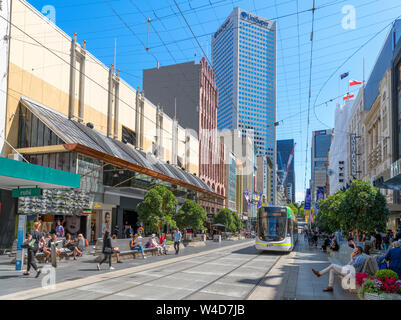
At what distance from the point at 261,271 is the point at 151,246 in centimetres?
929

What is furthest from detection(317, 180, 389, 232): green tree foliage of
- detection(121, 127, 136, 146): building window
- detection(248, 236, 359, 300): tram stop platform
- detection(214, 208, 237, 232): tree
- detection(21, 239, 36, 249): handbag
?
detection(214, 208, 237, 232): tree

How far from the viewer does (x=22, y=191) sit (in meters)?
16.6

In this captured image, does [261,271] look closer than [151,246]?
Yes

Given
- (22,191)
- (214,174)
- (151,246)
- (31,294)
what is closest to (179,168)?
(214,174)

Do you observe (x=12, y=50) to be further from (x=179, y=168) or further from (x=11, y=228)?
(x=179, y=168)

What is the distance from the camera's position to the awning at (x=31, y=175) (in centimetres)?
1426

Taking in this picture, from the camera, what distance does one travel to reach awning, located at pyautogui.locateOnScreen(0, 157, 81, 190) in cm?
1426

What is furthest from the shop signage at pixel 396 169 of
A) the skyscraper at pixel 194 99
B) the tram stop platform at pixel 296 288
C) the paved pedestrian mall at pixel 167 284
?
the skyscraper at pixel 194 99

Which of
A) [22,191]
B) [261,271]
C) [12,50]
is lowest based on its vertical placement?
[261,271]

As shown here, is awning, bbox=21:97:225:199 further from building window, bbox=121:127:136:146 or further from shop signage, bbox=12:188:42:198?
shop signage, bbox=12:188:42:198

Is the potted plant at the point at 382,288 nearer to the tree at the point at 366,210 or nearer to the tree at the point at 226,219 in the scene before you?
the tree at the point at 366,210

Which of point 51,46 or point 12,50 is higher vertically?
point 51,46
